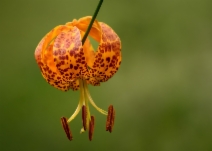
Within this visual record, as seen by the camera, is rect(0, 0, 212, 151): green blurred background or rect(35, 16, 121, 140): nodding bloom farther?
rect(0, 0, 212, 151): green blurred background

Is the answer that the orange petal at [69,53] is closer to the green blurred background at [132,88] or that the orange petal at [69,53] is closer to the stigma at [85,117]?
the stigma at [85,117]

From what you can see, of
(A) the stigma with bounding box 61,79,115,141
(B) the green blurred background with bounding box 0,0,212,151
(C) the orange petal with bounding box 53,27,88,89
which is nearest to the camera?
(C) the orange petal with bounding box 53,27,88,89

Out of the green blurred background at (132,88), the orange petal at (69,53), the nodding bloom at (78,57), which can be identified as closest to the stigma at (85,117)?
the nodding bloom at (78,57)

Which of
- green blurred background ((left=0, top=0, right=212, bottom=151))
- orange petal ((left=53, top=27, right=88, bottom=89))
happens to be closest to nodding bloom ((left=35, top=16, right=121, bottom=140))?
orange petal ((left=53, top=27, right=88, bottom=89))

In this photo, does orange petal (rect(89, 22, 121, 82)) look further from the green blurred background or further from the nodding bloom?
the green blurred background

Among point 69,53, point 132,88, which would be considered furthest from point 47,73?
point 132,88

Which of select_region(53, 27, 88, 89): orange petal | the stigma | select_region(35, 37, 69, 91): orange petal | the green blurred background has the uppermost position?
select_region(53, 27, 88, 89): orange petal

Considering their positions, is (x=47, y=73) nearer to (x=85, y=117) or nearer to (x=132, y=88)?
(x=85, y=117)

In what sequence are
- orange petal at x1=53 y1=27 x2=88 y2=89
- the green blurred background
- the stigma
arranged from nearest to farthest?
orange petal at x1=53 y1=27 x2=88 y2=89 → the stigma → the green blurred background
